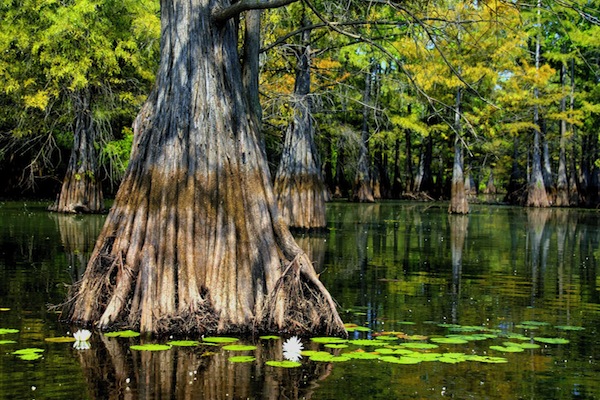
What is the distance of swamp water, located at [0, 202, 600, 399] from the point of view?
6.36m

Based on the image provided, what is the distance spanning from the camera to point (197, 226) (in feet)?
28.2

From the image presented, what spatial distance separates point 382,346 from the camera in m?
7.87

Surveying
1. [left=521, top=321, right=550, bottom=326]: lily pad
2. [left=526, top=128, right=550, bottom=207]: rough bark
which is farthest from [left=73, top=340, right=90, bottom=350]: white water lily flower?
[left=526, top=128, right=550, bottom=207]: rough bark

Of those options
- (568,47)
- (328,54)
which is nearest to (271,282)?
(328,54)

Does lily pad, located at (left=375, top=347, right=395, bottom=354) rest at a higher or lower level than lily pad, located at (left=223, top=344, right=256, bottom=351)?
lower

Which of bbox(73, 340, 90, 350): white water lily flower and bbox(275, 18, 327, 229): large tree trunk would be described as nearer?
bbox(73, 340, 90, 350): white water lily flower

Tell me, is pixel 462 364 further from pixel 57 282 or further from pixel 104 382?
pixel 57 282

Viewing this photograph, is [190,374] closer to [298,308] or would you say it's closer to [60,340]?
[60,340]

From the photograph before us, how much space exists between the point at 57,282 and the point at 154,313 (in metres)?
4.21

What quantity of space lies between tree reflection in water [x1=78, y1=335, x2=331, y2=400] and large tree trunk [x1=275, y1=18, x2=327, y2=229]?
1478 centimetres

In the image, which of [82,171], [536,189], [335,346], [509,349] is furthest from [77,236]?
[536,189]

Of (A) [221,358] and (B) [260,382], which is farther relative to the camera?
(A) [221,358]

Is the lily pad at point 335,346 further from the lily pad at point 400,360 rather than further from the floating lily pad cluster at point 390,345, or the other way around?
the lily pad at point 400,360

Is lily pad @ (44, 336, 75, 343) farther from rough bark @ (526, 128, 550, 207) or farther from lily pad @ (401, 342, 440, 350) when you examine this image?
rough bark @ (526, 128, 550, 207)
